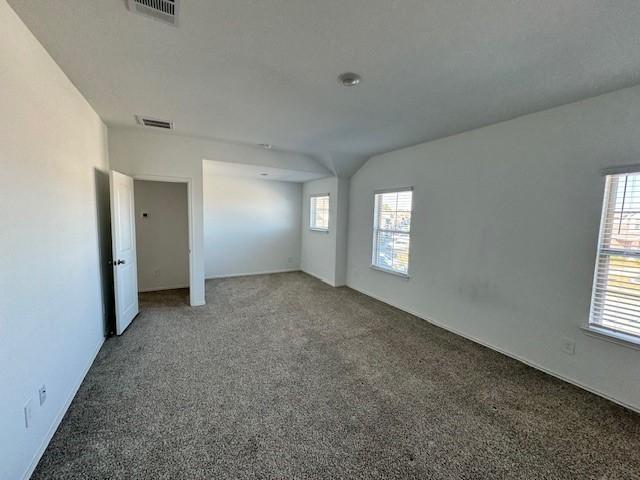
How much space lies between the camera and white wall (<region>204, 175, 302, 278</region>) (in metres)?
5.70

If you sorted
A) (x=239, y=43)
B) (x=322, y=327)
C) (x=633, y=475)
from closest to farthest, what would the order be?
(x=633, y=475) < (x=239, y=43) < (x=322, y=327)

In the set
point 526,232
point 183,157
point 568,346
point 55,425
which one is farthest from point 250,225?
point 568,346

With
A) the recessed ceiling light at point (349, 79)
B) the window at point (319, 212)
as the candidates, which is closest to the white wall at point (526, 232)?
the recessed ceiling light at point (349, 79)

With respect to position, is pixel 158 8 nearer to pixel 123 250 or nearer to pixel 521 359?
pixel 123 250

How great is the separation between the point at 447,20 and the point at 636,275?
2.45m

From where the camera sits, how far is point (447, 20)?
144cm

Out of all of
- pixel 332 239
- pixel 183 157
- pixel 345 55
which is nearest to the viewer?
pixel 345 55

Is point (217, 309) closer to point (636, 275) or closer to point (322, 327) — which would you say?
point (322, 327)

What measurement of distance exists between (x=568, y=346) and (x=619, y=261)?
2.85 feet

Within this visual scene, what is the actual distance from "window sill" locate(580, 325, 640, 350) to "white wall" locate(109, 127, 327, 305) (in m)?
4.42

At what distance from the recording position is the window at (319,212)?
5.82m

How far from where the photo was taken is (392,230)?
4.39 m

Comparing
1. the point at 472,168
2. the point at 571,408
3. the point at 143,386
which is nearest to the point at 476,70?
the point at 472,168

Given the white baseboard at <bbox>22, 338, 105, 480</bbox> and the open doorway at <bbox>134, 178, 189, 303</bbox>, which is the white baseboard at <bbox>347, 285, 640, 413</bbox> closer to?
the white baseboard at <bbox>22, 338, 105, 480</bbox>
